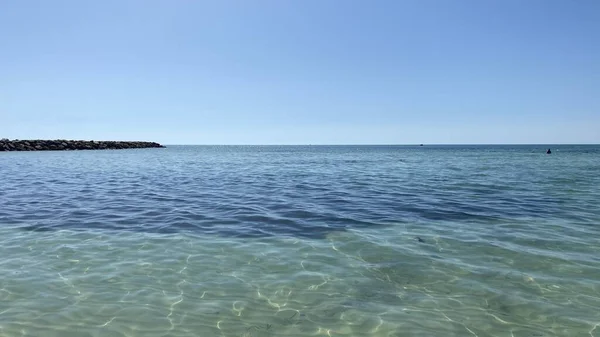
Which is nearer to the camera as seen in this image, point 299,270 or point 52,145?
point 299,270

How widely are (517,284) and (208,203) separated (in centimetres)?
1321

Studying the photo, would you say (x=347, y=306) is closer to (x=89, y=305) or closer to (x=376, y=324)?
(x=376, y=324)

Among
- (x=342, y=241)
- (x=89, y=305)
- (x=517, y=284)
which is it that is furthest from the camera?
(x=342, y=241)

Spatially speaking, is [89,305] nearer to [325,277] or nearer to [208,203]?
[325,277]

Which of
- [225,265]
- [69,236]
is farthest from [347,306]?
[69,236]

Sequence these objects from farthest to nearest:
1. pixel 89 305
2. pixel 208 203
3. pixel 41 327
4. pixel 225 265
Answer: pixel 208 203 → pixel 225 265 → pixel 89 305 → pixel 41 327

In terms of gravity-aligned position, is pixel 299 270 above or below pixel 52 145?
below

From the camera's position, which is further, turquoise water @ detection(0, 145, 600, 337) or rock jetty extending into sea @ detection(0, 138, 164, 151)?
rock jetty extending into sea @ detection(0, 138, 164, 151)

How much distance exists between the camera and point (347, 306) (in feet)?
21.0

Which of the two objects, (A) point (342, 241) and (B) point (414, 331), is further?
(A) point (342, 241)

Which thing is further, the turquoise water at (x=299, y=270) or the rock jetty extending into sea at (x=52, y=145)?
the rock jetty extending into sea at (x=52, y=145)

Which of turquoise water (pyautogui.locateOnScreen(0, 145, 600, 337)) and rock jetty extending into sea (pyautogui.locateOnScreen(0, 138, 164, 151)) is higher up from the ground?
rock jetty extending into sea (pyautogui.locateOnScreen(0, 138, 164, 151))

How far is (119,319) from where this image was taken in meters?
5.89

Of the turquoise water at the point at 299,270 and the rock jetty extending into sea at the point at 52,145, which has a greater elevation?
the rock jetty extending into sea at the point at 52,145
